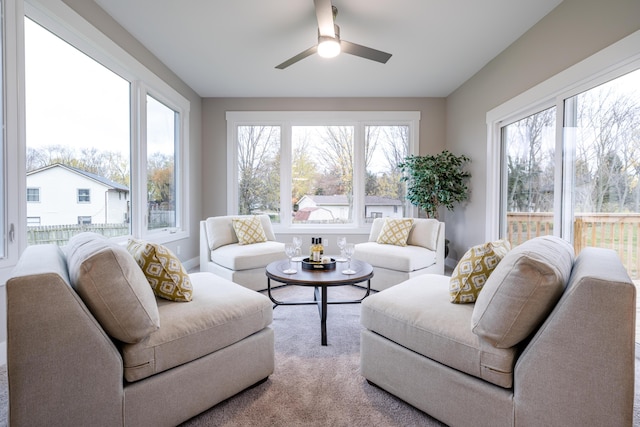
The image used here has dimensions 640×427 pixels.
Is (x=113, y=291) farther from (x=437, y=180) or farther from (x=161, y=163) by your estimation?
(x=437, y=180)

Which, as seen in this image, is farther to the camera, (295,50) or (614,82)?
(295,50)

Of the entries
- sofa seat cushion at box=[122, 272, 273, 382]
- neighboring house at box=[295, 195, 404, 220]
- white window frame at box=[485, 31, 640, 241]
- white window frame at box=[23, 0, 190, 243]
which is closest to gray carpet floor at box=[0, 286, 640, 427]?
sofa seat cushion at box=[122, 272, 273, 382]

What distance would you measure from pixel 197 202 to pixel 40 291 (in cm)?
381

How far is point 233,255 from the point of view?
126 inches

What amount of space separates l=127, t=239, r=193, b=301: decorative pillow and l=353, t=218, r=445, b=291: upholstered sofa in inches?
86.4

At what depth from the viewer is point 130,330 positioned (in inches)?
46.4

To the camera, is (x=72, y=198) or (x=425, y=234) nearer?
(x=72, y=198)

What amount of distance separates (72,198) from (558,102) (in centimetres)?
417

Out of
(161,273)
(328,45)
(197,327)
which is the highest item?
(328,45)

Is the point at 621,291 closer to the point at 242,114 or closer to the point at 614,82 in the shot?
the point at 614,82

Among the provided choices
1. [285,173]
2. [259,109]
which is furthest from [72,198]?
[259,109]

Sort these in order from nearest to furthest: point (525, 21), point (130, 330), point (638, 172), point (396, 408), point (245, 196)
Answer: point (130, 330)
point (396, 408)
point (638, 172)
point (525, 21)
point (245, 196)

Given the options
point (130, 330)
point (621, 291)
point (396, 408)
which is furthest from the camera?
point (396, 408)

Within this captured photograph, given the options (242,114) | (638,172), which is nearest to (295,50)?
(242,114)
